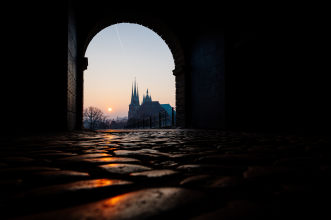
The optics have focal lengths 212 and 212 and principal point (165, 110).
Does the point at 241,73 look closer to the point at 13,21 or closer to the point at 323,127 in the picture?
the point at 323,127

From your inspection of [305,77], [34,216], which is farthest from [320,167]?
[305,77]

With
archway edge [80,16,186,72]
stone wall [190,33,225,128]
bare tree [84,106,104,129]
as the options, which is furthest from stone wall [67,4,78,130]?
bare tree [84,106,104,129]

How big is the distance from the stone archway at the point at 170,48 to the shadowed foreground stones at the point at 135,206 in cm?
747

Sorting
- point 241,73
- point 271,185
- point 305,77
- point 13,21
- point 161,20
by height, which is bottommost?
point 271,185

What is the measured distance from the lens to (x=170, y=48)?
9.83 metres

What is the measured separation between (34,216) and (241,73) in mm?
6910

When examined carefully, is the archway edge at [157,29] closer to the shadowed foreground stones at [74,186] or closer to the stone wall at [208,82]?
the stone wall at [208,82]

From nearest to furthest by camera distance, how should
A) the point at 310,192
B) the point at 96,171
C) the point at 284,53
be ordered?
the point at 310,192
the point at 96,171
the point at 284,53

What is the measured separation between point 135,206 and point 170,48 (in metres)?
9.75

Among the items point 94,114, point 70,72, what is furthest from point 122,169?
point 94,114

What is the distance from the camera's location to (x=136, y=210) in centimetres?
57

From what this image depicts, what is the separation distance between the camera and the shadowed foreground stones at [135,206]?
54 cm

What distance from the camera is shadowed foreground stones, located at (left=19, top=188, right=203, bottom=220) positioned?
538 millimetres

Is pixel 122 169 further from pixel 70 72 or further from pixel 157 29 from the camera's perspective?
pixel 157 29
